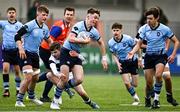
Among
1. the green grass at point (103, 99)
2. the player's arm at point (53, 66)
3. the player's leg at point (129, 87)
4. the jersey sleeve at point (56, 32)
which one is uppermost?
the jersey sleeve at point (56, 32)

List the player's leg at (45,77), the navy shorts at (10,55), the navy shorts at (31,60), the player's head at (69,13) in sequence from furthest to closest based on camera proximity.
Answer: the navy shorts at (10,55), the player's leg at (45,77), the player's head at (69,13), the navy shorts at (31,60)

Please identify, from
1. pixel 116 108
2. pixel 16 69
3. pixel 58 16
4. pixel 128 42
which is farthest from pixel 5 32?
pixel 58 16

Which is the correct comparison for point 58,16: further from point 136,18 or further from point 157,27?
point 157,27

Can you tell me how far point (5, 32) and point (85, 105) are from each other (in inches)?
161

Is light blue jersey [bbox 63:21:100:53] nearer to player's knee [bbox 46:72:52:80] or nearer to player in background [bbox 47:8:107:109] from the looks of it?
player in background [bbox 47:8:107:109]

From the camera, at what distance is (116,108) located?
55.7 feet

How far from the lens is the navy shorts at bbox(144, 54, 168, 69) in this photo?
55.9 feet

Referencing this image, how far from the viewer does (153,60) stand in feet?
56.2

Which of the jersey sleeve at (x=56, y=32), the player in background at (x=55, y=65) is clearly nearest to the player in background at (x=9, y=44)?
the jersey sleeve at (x=56, y=32)

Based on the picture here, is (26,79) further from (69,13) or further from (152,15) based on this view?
(152,15)

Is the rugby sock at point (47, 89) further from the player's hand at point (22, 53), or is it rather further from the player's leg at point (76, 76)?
the player's hand at point (22, 53)

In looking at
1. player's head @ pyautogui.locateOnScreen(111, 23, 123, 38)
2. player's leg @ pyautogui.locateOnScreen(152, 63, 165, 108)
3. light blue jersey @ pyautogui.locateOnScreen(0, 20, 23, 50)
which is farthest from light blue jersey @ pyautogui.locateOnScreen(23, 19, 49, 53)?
light blue jersey @ pyautogui.locateOnScreen(0, 20, 23, 50)

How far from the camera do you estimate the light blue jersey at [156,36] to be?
17.0 m

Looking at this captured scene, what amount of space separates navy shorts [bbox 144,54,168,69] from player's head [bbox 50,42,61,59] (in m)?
2.01
